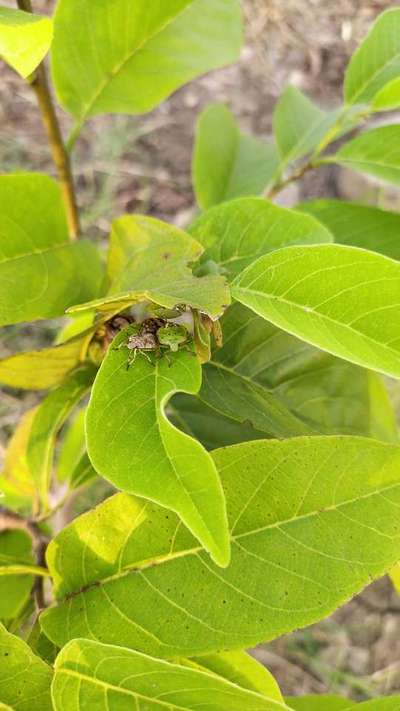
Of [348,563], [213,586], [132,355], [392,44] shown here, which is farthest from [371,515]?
[392,44]

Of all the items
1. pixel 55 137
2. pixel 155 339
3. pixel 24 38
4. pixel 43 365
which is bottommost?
pixel 43 365

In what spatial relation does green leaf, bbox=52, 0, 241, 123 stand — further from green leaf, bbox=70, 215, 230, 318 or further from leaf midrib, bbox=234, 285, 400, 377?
leaf midrib, bbox=234, 285, 400, 377

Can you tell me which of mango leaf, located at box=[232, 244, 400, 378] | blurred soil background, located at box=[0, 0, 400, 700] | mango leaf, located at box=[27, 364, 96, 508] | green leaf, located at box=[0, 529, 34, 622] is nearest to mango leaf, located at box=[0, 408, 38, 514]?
mango leaf, located at box=[27, 364, 96, 508]

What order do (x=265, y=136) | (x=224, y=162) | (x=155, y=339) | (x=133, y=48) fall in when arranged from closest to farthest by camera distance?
(x=155, y=339) < (x=133, y=48) < (x=224, y=162) < (x=265, y=136)

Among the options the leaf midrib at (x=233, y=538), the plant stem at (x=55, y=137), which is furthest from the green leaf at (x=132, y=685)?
the plant stem at (x=55, y=137)

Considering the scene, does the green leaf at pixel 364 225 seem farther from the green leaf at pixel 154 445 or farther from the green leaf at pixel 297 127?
the green leaf at pixel 154 445

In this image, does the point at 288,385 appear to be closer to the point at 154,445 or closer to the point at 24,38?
the point at 154,445

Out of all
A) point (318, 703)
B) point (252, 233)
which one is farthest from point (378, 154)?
point (318, 703)
